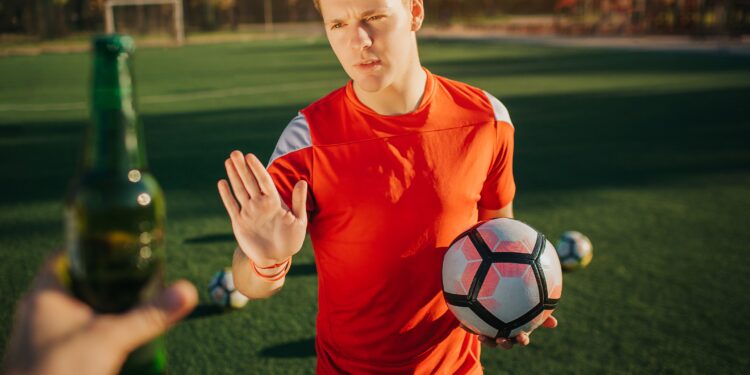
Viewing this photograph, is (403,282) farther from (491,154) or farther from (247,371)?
(247,371)

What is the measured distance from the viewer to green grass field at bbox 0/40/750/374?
12.5 ft

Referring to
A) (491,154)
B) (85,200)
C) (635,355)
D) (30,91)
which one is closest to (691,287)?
(635,355)

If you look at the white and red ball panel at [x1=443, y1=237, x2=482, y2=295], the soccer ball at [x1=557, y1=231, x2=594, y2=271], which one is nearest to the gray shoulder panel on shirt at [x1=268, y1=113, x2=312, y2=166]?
the white and red ball panel at [x1=443, y1=237, x2=482, y2=295]

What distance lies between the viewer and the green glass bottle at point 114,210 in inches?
37.1

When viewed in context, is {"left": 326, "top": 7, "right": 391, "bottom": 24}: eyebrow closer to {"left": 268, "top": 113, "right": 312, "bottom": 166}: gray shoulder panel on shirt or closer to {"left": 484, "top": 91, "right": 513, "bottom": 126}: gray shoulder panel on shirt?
{"left": 268, "top": 113, "right": 312, "bottom": 166}: gray shoulder panel on shirt

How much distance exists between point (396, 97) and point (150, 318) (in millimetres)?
1444

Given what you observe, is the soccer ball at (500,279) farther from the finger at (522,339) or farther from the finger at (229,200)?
the finger at (229,200)

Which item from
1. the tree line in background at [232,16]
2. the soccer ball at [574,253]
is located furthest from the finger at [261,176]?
the tree line in background at [232,16]

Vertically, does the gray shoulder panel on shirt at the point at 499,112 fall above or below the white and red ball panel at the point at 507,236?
above

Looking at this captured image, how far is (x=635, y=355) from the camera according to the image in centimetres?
371

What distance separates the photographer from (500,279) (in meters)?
2.26

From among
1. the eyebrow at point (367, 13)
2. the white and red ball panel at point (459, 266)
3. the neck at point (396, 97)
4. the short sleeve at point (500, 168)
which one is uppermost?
the eyebrow at point (367, 13)

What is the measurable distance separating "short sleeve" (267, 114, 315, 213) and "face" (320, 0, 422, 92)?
0.26 m

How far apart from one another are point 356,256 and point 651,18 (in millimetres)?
37540
